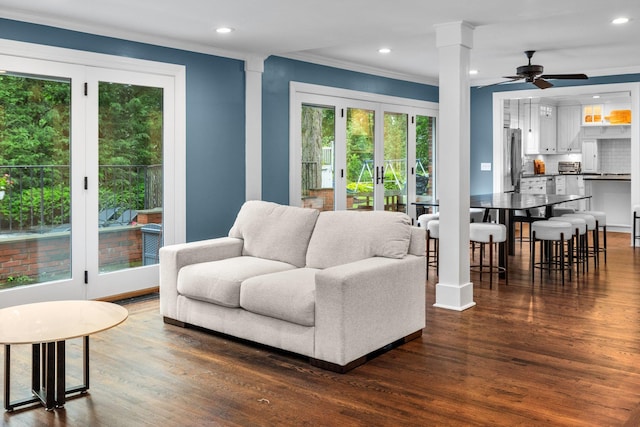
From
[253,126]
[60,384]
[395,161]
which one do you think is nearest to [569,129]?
[395,161]

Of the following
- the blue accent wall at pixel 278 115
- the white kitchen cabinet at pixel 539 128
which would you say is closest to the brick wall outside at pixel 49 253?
the blue accent wall at pixel 278 115

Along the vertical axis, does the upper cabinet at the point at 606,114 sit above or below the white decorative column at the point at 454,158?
above

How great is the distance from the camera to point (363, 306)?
11.8ft

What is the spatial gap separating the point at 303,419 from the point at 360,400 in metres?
0.36

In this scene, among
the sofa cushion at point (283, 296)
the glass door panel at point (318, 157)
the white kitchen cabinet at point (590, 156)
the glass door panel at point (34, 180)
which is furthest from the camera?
the white kitchen cabinet at point (590, 156)

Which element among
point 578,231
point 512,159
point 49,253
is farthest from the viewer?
point 512,159

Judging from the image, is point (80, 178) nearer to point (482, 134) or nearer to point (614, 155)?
point (482, 134)

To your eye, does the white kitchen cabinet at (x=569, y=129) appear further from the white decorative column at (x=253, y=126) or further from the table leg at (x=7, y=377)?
the table leg at (x=7, y=377)

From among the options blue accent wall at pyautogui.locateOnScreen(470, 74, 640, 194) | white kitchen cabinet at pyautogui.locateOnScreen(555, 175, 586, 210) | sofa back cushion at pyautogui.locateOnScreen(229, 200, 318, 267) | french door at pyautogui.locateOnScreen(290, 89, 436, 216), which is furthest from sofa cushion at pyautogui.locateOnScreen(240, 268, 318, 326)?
white kitchen cabinet at pyautogui.locateOnScreen(555, 175, 586, 210)

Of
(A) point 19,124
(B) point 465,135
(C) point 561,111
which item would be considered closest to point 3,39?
(A) point 19,124

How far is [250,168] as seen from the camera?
6.61 m

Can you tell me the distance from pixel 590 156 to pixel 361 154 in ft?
18.6

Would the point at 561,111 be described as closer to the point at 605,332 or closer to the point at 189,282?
the point at 605,332

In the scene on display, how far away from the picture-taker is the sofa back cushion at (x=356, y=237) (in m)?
4.02
